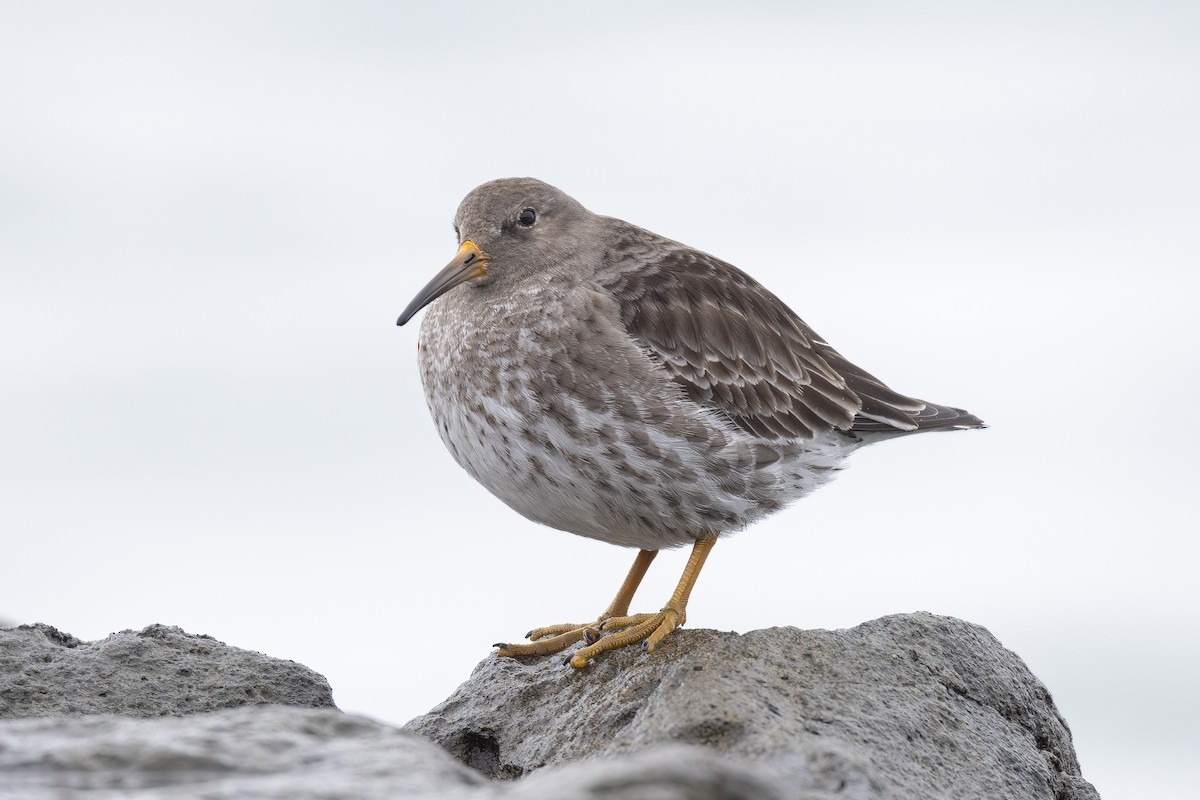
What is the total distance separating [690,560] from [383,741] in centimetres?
409

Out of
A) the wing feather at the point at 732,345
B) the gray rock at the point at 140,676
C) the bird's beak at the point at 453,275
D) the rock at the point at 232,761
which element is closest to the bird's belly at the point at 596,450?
the wing feather at the point at 732,345

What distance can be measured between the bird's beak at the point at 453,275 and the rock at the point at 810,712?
7.86ft

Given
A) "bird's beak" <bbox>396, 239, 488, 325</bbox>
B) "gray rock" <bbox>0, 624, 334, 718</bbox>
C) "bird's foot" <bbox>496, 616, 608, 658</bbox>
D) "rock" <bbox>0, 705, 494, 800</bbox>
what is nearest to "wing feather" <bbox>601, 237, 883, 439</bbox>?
"bird's beak" <bbox>396, 239, 488, 325</bbox>

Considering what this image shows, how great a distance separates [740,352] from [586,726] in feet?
10.4

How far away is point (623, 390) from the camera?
7883 millimetres

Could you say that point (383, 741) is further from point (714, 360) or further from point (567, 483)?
point (714, 360)

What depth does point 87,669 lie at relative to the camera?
7098 millimetres

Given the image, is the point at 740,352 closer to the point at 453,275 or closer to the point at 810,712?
the point at 453,275

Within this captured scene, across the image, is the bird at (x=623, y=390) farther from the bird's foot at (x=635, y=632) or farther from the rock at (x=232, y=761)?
the rock at (x=232, y=761)

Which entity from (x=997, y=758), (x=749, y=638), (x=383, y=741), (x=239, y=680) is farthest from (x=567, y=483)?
(x=383, y=741)

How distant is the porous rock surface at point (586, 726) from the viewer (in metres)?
3.88

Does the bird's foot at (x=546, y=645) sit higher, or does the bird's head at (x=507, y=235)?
the bird's head at (x=507, y=235)

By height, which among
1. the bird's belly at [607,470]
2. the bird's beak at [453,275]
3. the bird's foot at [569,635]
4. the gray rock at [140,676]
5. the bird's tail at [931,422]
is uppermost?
the bird's beak at [453,275]

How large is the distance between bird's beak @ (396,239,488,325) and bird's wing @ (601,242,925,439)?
0.91 meters
